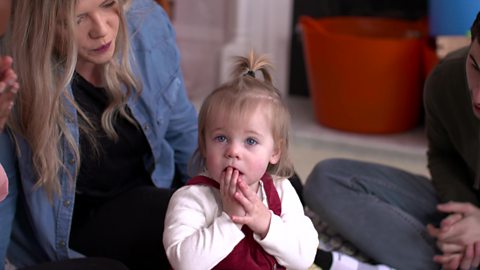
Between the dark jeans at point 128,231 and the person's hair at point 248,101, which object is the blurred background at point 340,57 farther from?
the person's hair at point 248,101

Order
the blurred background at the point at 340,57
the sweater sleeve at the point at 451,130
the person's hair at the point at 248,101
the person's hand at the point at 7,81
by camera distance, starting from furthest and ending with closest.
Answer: the blurred background at the point at 340,57 < the sweater sleeve at the point at 451,130 < the person's hair at the point at 248,101 < the person's hand at the point at 7,81

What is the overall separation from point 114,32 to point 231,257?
1.37 ft

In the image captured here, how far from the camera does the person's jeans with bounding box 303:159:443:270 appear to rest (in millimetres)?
1430

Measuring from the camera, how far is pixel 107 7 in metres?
1.20

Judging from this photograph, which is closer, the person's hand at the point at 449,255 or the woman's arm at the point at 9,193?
the woman's arm at the point at 9,193

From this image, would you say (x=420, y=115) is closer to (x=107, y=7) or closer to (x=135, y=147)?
(x=135, y=147)

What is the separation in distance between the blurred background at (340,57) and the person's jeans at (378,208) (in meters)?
0.59

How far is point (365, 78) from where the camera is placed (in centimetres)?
226

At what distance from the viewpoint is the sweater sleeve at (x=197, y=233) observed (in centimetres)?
100

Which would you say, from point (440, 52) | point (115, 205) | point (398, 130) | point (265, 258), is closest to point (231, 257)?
point (265, 258)

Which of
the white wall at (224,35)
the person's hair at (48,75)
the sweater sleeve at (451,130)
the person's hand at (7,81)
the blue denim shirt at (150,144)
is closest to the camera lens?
the person's hand at (7,81)

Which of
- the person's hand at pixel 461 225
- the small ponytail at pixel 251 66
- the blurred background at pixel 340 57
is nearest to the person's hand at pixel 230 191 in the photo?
the small ponytail at pixel 251 66

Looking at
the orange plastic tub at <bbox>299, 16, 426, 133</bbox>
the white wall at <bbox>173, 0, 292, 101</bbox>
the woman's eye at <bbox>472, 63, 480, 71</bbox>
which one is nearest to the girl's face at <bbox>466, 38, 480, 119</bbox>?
the woman's eye at <bbox>472, 63, 480, 71</bbox>

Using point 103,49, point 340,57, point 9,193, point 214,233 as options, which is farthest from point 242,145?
point 340,57
